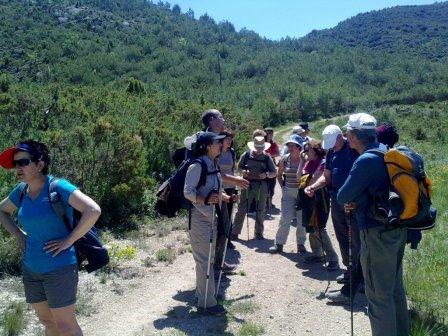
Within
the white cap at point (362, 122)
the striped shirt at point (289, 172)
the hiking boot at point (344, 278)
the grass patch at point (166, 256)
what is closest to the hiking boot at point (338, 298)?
the hiking boot at point (344, 278)

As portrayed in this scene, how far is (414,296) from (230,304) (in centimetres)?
203

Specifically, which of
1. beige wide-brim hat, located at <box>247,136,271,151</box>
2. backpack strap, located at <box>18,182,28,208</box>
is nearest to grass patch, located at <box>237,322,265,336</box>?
backpack strap, located at <box>18,182,28,208</box>

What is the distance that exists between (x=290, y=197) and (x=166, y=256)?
2.08 meters

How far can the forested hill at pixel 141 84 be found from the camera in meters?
9.16

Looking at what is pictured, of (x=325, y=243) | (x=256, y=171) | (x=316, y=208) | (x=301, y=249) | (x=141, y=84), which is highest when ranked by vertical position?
(x=141, y=84)

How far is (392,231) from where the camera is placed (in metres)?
3.82

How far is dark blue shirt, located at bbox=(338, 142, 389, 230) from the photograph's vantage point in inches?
149

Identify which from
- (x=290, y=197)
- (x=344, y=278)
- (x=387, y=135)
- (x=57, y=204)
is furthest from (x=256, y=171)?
(x=57, y=204)

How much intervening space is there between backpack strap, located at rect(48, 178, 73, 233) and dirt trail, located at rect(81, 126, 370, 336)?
1928 millimetres

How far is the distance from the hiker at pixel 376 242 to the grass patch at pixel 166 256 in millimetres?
3770

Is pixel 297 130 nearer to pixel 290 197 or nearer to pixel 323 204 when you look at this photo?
pixel 290 197

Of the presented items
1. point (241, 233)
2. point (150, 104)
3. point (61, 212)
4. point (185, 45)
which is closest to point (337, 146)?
point (61, 212)

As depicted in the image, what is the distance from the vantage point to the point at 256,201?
811 centimetres

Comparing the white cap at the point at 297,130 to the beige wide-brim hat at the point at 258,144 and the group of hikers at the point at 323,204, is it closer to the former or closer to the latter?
the group of hikers at the point at 323,204
